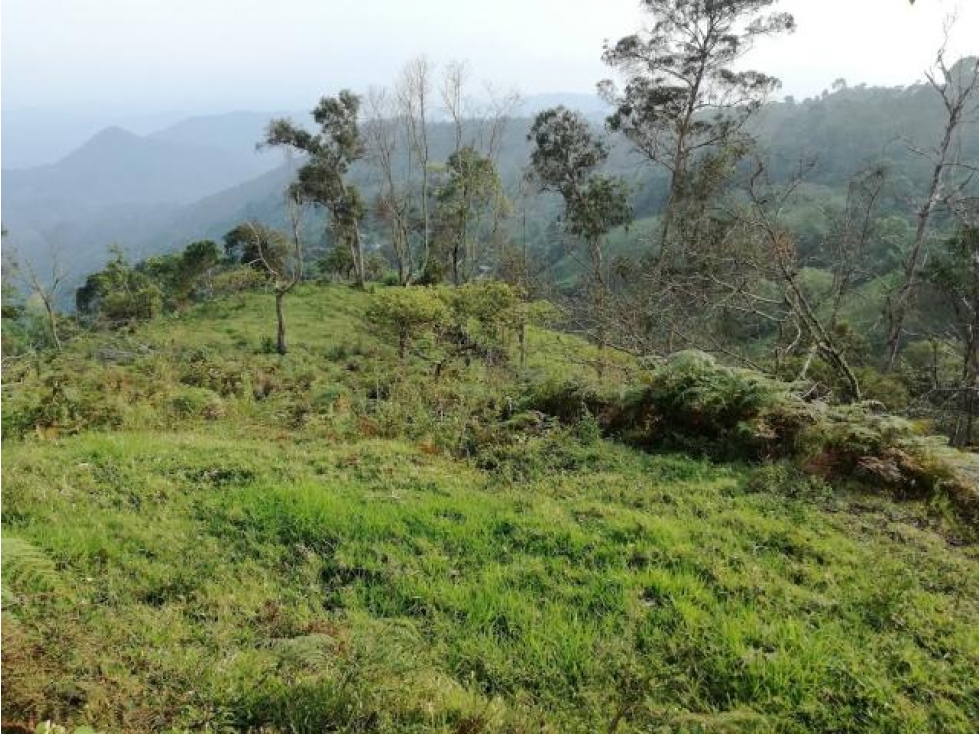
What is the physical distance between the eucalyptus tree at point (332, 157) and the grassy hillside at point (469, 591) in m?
27.3

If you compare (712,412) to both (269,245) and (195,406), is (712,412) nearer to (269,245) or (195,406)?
(195,406)

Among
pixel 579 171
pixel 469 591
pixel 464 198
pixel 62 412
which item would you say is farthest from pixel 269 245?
pixel 469 591

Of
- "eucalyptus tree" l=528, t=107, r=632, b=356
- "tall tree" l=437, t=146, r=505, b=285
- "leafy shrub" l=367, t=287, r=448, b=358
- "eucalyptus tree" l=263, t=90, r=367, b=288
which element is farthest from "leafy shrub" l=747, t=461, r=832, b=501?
"eucalyptus tree" l=263, t=90, r=367, b=288

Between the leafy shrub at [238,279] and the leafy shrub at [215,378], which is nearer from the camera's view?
the leafy shrub at [215,378]

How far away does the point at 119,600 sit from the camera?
172 inches

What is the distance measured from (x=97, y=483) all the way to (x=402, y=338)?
47.6 feet

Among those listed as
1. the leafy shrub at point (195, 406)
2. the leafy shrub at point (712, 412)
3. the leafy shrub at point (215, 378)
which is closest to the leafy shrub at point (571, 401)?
the leafy shrub at point (712, 412)

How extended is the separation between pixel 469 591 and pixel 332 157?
107ft

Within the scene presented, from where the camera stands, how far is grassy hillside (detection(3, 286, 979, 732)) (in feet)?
11.2

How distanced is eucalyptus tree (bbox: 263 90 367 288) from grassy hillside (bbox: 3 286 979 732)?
27304 mm

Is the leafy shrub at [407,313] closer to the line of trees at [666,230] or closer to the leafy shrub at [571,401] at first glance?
the line of trees at [666,230]

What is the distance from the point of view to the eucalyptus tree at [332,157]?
1270 inches

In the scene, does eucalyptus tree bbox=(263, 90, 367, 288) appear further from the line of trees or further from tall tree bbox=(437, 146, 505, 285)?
tall tree bbox=(437, 146, 505, 285)

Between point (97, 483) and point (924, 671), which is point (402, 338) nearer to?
point (97, 483)
